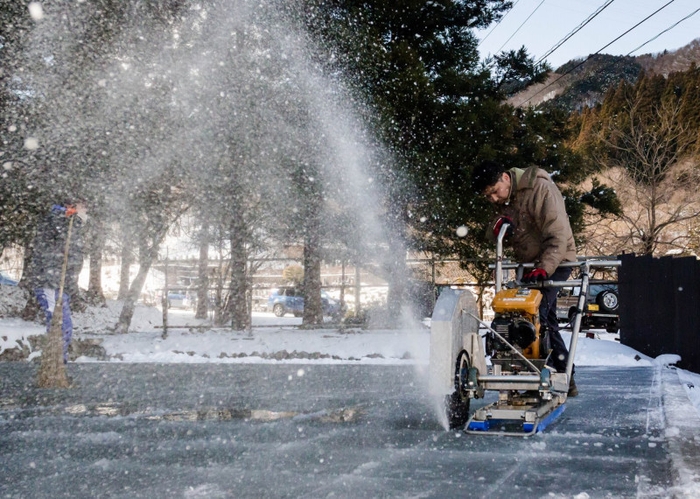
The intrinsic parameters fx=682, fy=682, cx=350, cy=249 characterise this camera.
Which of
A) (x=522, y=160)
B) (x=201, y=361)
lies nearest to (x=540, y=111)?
(x=522, y=160)

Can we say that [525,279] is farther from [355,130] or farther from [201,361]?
[355,130]

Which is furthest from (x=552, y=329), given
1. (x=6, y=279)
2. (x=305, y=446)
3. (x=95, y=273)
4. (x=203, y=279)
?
(x=6, y=279)

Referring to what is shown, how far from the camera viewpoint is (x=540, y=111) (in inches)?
610

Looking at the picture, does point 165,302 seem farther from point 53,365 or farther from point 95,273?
point 95,273

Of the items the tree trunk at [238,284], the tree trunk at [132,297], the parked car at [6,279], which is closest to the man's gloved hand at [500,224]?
the tree trunk at [238,284]

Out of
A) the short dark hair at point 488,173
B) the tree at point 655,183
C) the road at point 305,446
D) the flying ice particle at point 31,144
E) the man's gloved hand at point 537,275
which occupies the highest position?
the tree at point 655,183

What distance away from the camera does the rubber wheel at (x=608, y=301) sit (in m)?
19.4

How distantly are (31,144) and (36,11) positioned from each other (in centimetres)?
310

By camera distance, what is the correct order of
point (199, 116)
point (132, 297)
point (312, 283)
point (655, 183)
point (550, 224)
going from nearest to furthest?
point (550, 224) < point (199, 116) < point (312, 283) < point (132, 297) < point (655, 183)

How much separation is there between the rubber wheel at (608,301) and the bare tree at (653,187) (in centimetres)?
971

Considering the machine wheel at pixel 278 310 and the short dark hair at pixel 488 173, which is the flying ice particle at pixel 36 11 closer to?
the machine wheel at pixel 278 310

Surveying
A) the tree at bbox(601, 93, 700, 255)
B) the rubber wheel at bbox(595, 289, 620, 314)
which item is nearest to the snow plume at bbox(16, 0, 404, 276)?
the rubber wheel at bbox(595, 289, 620, 314)

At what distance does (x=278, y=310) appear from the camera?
1620cm

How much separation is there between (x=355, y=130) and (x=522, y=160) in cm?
364
